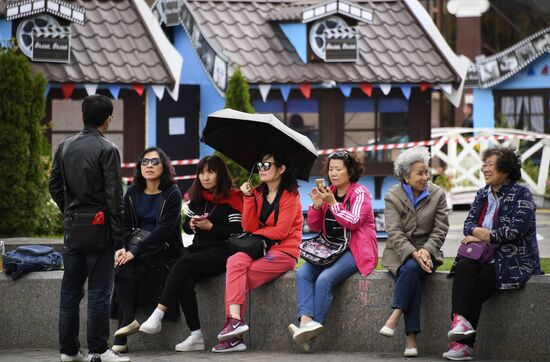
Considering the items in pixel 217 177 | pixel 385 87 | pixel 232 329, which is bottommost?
pixel 232 329

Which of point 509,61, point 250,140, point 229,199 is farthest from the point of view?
point 509,61

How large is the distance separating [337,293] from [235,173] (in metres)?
7.63

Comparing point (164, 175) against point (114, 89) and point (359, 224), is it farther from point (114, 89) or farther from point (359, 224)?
point (114, 89)

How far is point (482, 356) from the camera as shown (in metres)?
8.93

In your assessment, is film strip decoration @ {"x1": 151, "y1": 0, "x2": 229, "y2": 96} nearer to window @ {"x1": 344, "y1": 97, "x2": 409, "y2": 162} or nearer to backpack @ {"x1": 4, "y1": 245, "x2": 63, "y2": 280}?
window @ {"x1": 344, "y1": 97, "x2": 409, "y2": 162}

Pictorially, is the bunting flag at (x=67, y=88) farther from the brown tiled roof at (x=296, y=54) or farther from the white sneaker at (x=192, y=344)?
the white sneaker at (x=192, y=344)

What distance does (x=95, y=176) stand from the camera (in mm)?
8422

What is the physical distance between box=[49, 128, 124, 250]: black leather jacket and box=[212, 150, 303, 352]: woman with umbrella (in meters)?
1.14

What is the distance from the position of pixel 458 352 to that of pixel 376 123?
10.5 m

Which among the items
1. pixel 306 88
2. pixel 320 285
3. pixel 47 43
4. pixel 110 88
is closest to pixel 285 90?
pixel 306 88

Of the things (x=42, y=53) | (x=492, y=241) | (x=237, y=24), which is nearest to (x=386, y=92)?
(x=237, y=24)

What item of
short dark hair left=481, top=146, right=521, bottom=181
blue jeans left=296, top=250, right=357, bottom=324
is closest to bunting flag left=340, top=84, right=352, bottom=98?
blue jeans left=296, top=250, right=357, bottom=324

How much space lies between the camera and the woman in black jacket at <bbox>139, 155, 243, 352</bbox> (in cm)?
932

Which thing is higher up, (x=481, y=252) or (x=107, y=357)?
(x=481, y=252)
